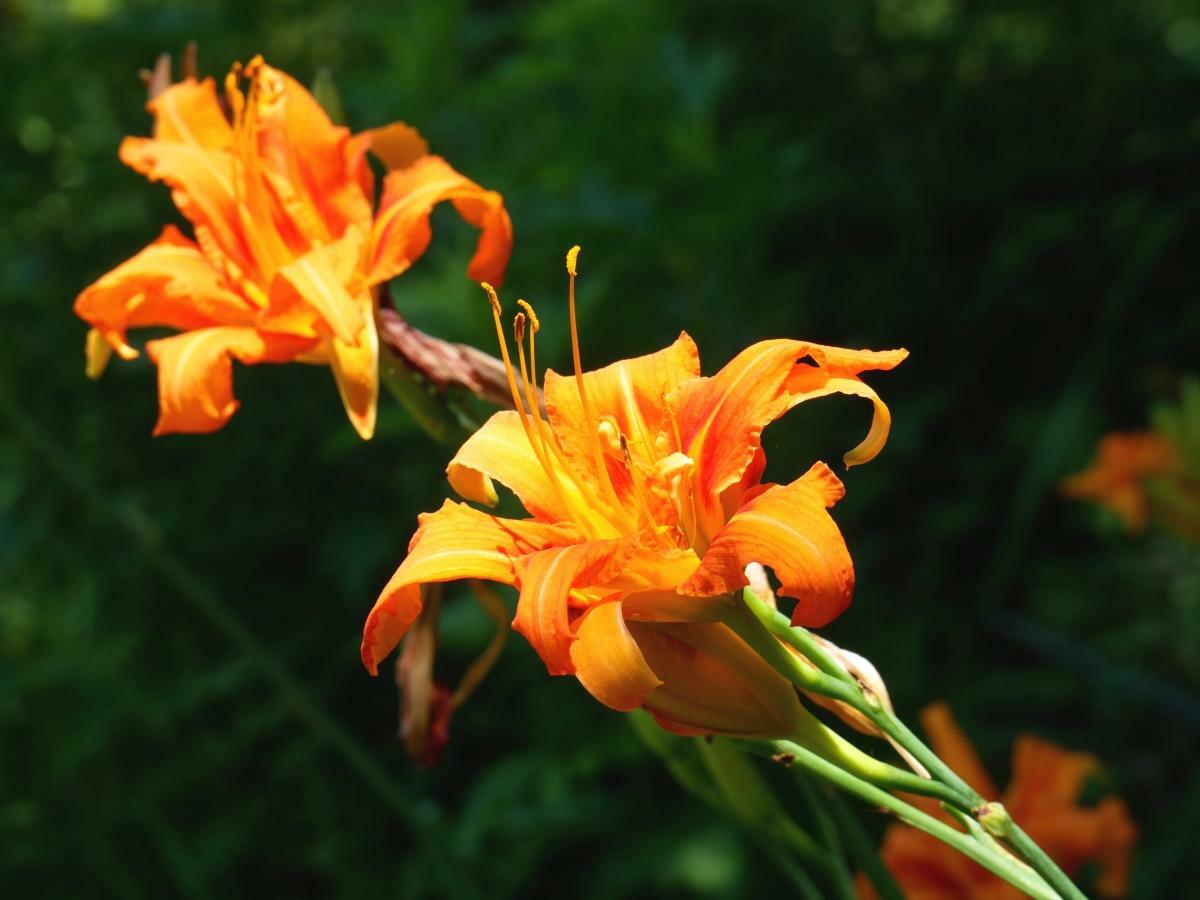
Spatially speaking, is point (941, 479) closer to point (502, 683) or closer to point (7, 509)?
point (502, 683)

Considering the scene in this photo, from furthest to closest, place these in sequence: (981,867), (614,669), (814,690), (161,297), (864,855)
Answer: (981,867) < (161,297) < (864,855) < (814,690) < (614,669)

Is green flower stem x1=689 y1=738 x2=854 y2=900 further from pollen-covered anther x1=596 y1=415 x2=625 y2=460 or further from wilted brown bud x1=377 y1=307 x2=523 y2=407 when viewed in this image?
wilted brown bud x1=377 y1=307 x2=523 y2=407

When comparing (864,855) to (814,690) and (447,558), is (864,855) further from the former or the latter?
(447,558)

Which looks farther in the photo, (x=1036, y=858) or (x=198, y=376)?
(x=198, y=376)

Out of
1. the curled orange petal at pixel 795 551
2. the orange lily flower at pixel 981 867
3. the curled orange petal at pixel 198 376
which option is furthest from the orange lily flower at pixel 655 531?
the orange lily flower at pixel 981 867

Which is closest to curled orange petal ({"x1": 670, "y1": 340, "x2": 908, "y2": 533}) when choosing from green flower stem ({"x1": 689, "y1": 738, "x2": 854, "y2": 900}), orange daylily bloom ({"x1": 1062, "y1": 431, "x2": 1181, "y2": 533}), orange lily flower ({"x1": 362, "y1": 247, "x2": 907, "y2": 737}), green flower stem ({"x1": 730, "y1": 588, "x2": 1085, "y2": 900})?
orange lily flower ({"x1": 362, "y1": 247, "x2": 907, "y2": 737})

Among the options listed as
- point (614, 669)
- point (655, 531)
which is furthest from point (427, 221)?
point (614, 669)

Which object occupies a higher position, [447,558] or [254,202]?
[254,202]
